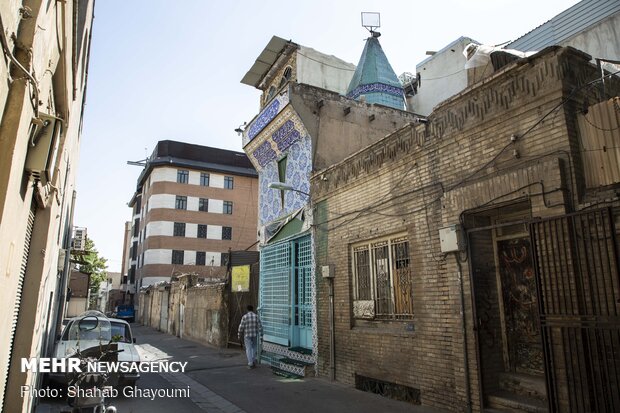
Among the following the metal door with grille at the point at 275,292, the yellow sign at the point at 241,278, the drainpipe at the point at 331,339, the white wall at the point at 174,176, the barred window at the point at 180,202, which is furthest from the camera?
the white wall at the point at 174,176

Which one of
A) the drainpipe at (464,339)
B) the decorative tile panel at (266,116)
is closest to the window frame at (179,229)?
the decorative tile panel at (266,116)

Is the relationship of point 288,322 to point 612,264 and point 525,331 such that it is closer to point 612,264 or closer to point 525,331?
point 525,331

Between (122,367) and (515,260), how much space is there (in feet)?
25.0

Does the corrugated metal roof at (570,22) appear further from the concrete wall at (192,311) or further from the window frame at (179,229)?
the window frame at (179,229)

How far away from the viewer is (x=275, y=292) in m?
13.1

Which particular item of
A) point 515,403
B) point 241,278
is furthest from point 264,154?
point 515,403

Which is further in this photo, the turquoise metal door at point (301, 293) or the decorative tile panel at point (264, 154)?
the decorative tile panel at point (264, 154)

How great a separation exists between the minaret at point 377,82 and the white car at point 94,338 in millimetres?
10431

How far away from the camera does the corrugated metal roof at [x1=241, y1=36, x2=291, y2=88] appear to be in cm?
1633

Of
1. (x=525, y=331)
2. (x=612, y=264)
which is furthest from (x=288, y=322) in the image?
(x=612, y=264)

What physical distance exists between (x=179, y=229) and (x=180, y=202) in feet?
9.38

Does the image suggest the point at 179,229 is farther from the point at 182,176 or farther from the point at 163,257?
the point at 182,176

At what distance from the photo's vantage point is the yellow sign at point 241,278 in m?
16.9

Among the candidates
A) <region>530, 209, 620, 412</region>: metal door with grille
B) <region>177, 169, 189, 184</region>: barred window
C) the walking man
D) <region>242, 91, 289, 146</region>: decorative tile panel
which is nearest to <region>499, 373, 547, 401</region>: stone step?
<region>530, 209, 620, 412</region>: metal door with grille
